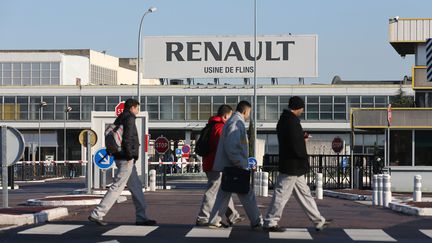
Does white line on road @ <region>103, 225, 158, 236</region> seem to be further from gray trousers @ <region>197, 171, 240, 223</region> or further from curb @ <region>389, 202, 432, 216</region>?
curb @ <region>389, 202, 432, 216</region>

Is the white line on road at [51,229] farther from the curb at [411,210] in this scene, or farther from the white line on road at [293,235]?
the curb at [411,210]

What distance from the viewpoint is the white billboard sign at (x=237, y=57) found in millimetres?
84125

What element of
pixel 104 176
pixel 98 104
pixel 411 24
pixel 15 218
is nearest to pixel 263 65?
pixel 98 104

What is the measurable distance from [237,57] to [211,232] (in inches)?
2755

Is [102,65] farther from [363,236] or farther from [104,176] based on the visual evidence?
[363,236]

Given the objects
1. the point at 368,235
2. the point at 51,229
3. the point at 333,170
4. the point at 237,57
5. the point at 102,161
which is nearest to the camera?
the point at 368,235

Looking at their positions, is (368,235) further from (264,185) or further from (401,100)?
(401,100)

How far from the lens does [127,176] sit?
15805 millimetres

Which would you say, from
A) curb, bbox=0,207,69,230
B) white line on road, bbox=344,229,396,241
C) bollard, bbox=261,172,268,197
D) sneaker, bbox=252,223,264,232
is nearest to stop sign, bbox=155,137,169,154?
bollard, bbox=261,172,268,197

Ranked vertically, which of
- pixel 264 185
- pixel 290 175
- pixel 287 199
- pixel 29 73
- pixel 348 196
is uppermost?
pixel 29 73

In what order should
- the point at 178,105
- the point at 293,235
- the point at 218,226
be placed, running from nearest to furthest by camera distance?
the point at 293,235 < the point at 218,226 < the point at 178,105

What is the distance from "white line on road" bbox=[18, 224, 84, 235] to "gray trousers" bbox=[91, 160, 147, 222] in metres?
0.48

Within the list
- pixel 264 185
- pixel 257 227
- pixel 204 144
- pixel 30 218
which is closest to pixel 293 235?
pixel 257 227

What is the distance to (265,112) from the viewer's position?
92312 mm
